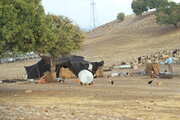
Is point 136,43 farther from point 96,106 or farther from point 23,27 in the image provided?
point 96,106

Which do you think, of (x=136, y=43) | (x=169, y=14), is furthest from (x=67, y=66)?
(x=169, y=14)

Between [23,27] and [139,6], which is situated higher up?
[139,6]

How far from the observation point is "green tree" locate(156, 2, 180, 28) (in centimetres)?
7344

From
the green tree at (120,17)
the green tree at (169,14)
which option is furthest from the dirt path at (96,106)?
the green tree at (120,17)

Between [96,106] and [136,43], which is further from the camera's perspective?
[136,43]

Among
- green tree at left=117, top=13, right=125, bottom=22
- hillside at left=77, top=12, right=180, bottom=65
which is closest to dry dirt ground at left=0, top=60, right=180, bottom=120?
hillside at left=77, top=12, right=180, bottom=65

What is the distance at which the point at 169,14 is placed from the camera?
245 feet

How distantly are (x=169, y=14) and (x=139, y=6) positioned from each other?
114 ft

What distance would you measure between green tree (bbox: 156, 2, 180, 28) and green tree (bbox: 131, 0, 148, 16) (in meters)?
31.8

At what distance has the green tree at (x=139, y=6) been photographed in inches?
4274

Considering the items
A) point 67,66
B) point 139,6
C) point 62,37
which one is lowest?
point 67,66

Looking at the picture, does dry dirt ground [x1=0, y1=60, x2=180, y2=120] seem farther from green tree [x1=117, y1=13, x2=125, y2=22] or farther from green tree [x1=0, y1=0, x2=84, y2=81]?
green tree [x1=117, y1=13, x2=125, y2=22]

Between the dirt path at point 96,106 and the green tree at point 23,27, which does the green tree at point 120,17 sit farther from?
the green tree at point 23,27

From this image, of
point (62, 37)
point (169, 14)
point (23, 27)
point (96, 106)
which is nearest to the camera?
point (96, 106)
